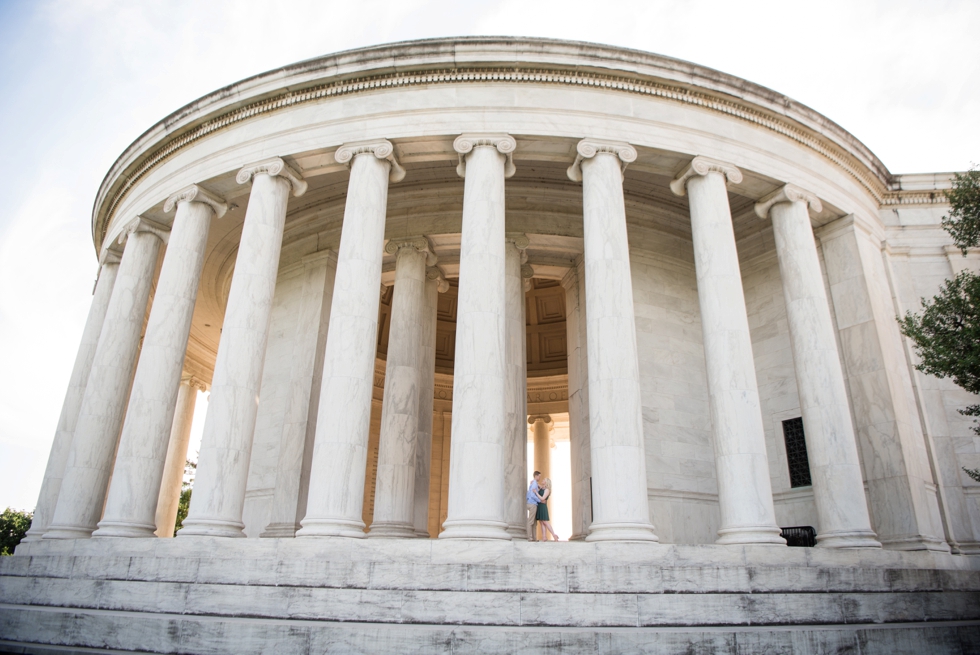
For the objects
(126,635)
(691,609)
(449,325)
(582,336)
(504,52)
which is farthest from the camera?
(449,325)

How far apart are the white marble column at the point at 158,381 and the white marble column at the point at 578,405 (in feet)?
65.7

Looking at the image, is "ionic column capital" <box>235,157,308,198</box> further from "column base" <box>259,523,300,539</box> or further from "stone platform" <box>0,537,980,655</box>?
"stone platform" <box>0,537,980,655</box>

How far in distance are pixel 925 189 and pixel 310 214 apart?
3850cm

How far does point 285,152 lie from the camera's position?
32.9 metres

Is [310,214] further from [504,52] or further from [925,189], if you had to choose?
[925,189]

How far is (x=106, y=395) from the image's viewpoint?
114ft

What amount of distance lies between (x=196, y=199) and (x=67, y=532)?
17.4 m

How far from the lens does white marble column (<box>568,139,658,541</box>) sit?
2459 cm

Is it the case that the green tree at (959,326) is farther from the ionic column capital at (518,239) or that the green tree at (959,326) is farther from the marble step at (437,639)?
the ionic column capital at (518,239)

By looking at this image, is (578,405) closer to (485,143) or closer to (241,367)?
(485,143)

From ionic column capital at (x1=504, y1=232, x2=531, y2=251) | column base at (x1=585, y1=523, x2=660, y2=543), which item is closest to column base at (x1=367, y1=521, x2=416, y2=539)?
column base at (x1=585, y1=523, x2=660, y2=543)

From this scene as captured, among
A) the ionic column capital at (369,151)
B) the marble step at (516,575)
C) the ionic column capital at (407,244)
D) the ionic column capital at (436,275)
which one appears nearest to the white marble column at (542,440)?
the ionic column capital at (436,275)

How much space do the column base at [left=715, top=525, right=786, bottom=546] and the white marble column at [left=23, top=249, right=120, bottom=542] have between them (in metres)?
32.6

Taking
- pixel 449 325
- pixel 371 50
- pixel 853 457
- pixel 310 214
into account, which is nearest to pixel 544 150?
pixel 371 50
